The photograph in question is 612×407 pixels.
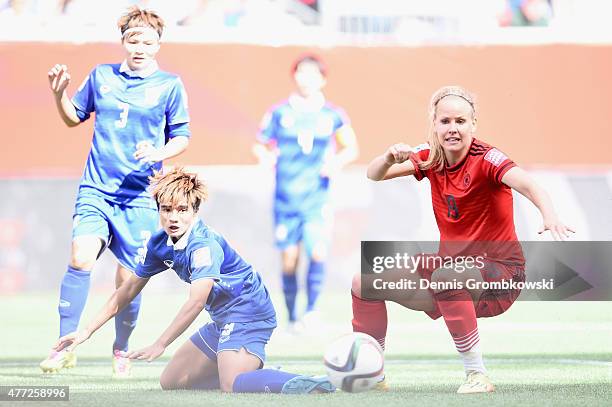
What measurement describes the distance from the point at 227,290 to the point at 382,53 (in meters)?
8.38

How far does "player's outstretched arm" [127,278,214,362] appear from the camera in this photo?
402 centimetres

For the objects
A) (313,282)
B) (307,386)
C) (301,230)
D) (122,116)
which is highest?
(122,116)

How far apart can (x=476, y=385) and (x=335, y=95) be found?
8675 mm

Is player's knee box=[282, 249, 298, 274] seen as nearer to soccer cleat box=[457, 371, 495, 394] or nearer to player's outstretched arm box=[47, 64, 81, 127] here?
player's outstretched arm box=[47, 64, 81, 127]

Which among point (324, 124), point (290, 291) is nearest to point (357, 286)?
point (290, 291)

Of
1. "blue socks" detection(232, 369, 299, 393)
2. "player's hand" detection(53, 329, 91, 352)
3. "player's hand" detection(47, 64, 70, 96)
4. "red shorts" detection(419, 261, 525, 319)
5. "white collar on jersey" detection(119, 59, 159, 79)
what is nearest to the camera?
"player's hand" detection(53, 329, 91, 352)

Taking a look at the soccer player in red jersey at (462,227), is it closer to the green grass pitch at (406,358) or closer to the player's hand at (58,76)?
the green grass pitch at (406,358)

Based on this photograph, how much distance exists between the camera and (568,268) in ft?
17.2

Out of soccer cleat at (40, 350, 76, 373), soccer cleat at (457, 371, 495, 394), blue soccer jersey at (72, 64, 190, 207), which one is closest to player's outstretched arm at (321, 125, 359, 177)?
blue soccer jersey at (72, 64, 190, 207)

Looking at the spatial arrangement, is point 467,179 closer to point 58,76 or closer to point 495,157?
point 495,157

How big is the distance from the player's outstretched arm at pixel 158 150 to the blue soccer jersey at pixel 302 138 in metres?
3.01

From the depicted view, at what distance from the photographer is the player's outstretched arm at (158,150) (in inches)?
225

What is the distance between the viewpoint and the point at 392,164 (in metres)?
4.62

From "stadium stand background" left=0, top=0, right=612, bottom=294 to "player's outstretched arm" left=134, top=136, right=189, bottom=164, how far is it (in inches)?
242
